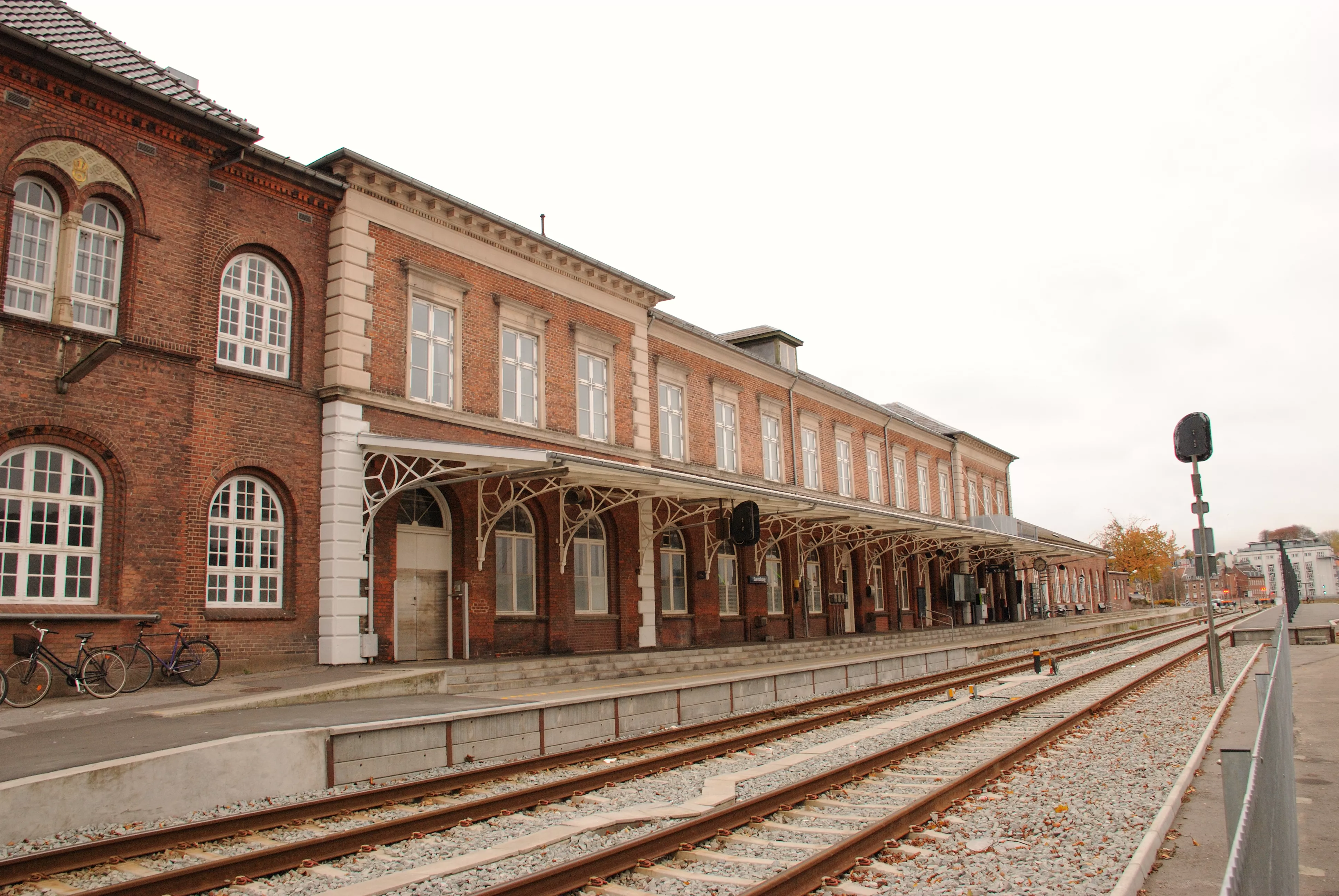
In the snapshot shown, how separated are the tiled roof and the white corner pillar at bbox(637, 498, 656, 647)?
11.8 metres

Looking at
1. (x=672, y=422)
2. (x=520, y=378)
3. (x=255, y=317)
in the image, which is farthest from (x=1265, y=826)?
(x=672, y=422)

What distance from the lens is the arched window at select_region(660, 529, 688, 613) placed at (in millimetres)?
23953

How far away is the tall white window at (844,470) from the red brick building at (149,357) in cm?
2113

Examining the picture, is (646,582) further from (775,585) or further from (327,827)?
(327,827)

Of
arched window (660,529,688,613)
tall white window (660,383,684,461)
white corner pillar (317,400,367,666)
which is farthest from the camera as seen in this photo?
tall white window (660,383,684,461)

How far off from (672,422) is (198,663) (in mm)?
14077

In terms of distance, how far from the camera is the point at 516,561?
19.5 m

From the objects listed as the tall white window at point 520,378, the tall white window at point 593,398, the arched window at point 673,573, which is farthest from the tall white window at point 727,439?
the tall white window at point 520,378

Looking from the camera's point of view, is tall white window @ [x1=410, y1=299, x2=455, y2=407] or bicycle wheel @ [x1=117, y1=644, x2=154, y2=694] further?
tall white window @ [x1=410, y1=299, x2=455, y2=407]

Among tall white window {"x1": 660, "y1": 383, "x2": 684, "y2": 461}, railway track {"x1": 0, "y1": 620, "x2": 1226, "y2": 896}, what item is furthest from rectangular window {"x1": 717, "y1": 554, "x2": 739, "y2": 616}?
railway track {"x1": 0, "y1": 620, "x2": 1226, "y2": 896}

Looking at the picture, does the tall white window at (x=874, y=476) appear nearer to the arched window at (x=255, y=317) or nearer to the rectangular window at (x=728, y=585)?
the rectangular window at (x=728, y=585)

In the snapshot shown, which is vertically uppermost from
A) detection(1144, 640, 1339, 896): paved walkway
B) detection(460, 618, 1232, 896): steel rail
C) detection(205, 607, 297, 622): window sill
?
detection(205, 607, 297, 622): window sill

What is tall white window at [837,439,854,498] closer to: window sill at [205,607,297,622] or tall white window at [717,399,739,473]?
tall white window at [717,399,739,473]

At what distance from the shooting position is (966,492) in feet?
152
